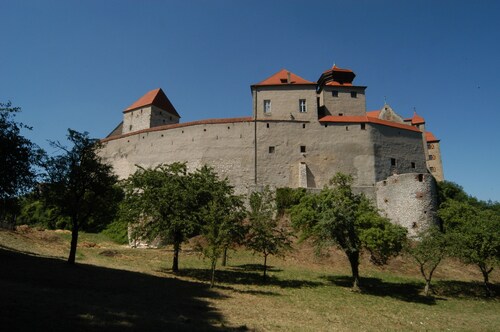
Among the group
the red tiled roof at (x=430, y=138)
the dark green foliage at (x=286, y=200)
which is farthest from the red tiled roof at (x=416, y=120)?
the dark green foliage at (x=286, y=200)

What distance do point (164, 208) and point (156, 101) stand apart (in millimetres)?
41745

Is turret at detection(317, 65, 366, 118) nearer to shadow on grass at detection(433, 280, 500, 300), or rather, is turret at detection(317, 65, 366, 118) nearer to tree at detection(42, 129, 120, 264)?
shadow on grass at detection(433, 280, 500, 300)

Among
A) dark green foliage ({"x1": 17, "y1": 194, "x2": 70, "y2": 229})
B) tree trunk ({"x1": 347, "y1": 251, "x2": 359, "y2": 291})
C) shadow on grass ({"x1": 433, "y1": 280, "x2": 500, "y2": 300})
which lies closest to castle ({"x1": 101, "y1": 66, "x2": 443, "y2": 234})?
dark green foliage ({"x1": 17, "y1": 194, "x2": 70, "y2": 229})

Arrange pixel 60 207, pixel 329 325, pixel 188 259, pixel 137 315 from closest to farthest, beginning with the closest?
1. pixel 137 315
2. pixel 329 325
3. pixel 60 207
4. pixel 188 259

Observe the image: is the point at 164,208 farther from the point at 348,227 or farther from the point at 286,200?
the point at 286,200

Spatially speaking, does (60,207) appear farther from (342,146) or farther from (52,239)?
(342,146)

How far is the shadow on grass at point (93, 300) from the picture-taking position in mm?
9086

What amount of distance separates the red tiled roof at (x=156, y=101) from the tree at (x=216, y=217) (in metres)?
39.5

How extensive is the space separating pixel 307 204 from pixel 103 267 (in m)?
13.4

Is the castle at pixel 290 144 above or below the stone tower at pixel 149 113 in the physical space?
below

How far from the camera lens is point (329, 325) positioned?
13.2 metres

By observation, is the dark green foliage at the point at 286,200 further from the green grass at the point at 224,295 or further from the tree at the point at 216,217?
the tree at the point at 216,217

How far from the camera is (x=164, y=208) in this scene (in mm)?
21547

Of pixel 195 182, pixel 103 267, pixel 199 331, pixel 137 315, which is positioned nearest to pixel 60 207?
pixel 103 267
